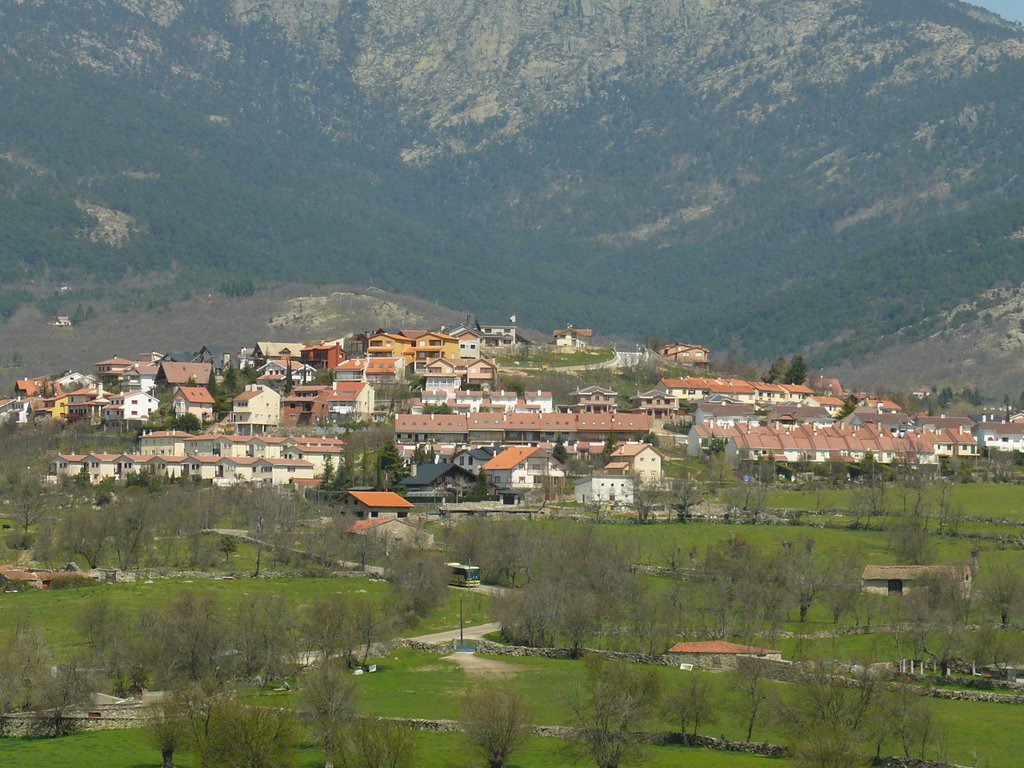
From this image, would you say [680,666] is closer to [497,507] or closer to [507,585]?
[507,585]

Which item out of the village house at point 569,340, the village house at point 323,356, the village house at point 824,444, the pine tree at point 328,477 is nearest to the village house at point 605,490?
the village house at point 824,444

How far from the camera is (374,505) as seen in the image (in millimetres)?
113062

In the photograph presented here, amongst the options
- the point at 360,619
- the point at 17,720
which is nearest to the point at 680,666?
the point at 360,619

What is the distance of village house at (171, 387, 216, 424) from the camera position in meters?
142

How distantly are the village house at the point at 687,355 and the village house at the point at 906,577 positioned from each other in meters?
79.0

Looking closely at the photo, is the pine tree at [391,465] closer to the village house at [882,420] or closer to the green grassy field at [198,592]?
the green grassy field at [198,592]

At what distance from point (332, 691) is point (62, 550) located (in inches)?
1415

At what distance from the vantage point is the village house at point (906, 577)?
9388 centimetres

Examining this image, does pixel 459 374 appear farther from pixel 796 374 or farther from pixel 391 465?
pixel 796 374

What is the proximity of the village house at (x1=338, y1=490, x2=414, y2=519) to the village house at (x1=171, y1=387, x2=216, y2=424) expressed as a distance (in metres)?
28.8

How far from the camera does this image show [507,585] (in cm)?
9844

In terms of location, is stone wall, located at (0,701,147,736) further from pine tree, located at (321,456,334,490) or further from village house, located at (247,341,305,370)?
village house, located at (247,341,305,370)

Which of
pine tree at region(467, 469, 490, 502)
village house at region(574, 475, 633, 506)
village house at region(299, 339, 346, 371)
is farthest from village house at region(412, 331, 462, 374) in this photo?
village house at region(574, 475, 633, 506)

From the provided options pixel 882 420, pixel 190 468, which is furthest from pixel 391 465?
pixel 882 420
